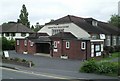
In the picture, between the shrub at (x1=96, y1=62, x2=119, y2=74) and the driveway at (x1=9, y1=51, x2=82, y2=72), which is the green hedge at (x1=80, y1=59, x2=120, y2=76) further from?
the driveway at (x1=9, y1=51, x2=82, y2=72)

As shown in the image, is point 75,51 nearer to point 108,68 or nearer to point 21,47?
point 21,47

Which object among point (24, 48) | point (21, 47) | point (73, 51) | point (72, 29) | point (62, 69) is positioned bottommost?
point (62, 69)

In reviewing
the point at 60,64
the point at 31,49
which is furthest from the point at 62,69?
the point at 31,49

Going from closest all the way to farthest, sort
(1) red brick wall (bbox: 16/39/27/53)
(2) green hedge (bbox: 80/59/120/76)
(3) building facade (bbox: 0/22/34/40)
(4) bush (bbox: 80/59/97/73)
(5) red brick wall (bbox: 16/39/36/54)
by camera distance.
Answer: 1. (2) green hedge (bbox: 80/59/120/76)
2. (4) bush (bbox: 80/59/97/73)
3. (5) red brick wall (bbox: 16/39/36/54)
4. (1) red brick wall (bbox: 16/39/27/53)
5. (3) building facade (bbox: 0/22/34/40)

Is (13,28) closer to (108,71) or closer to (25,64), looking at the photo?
(25,64)

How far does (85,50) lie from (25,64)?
11548 mm

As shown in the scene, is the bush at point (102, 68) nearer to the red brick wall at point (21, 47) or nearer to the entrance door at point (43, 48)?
the entrance door at point (43, 48)

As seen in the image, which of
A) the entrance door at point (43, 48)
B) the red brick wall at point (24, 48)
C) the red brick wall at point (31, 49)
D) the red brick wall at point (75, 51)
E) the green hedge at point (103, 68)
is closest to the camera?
the green hedge at point (103, 68)

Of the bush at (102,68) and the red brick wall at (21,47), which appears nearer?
the bush at (102,68)

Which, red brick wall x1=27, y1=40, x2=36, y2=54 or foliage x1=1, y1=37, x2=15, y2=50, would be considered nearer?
red brick wall x1=27, y1=40, x2=36, y2=54

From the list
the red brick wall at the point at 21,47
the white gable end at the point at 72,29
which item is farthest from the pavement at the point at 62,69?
the red brick wall at the point at 21,47

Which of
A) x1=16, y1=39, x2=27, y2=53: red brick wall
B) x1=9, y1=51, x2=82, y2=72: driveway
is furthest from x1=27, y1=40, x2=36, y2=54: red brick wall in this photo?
x1=9, y1=51, x2=82, y2=72: driveway

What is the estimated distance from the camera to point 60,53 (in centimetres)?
4038

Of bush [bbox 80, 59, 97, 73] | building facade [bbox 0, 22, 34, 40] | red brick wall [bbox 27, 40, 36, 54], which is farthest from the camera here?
building facade [bbox 0, 22, 34, 40]
